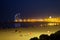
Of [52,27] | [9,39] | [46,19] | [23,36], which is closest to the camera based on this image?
[9,39]

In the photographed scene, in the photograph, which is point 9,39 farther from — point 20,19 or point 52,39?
point 20,19

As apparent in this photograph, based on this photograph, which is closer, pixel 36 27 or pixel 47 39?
pixel 47 39

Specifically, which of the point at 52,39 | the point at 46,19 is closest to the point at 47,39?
the point at 52,39

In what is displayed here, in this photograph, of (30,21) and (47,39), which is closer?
(47,39)

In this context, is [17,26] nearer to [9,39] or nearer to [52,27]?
[52,27]

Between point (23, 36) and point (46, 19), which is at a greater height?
point (46, 19)

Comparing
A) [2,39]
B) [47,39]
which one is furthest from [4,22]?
[47,39]

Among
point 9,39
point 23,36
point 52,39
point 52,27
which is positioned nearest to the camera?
point 52,39

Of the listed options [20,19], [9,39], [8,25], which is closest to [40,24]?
[20,19]

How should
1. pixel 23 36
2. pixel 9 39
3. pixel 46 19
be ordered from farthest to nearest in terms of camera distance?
1. pixel 46 19
2. pixel 23 36
3. pixel 9 39

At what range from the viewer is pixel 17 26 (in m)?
5.84

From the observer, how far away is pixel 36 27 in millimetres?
5648

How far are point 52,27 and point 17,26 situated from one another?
126 centimetres

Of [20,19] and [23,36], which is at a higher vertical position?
[20,19]
